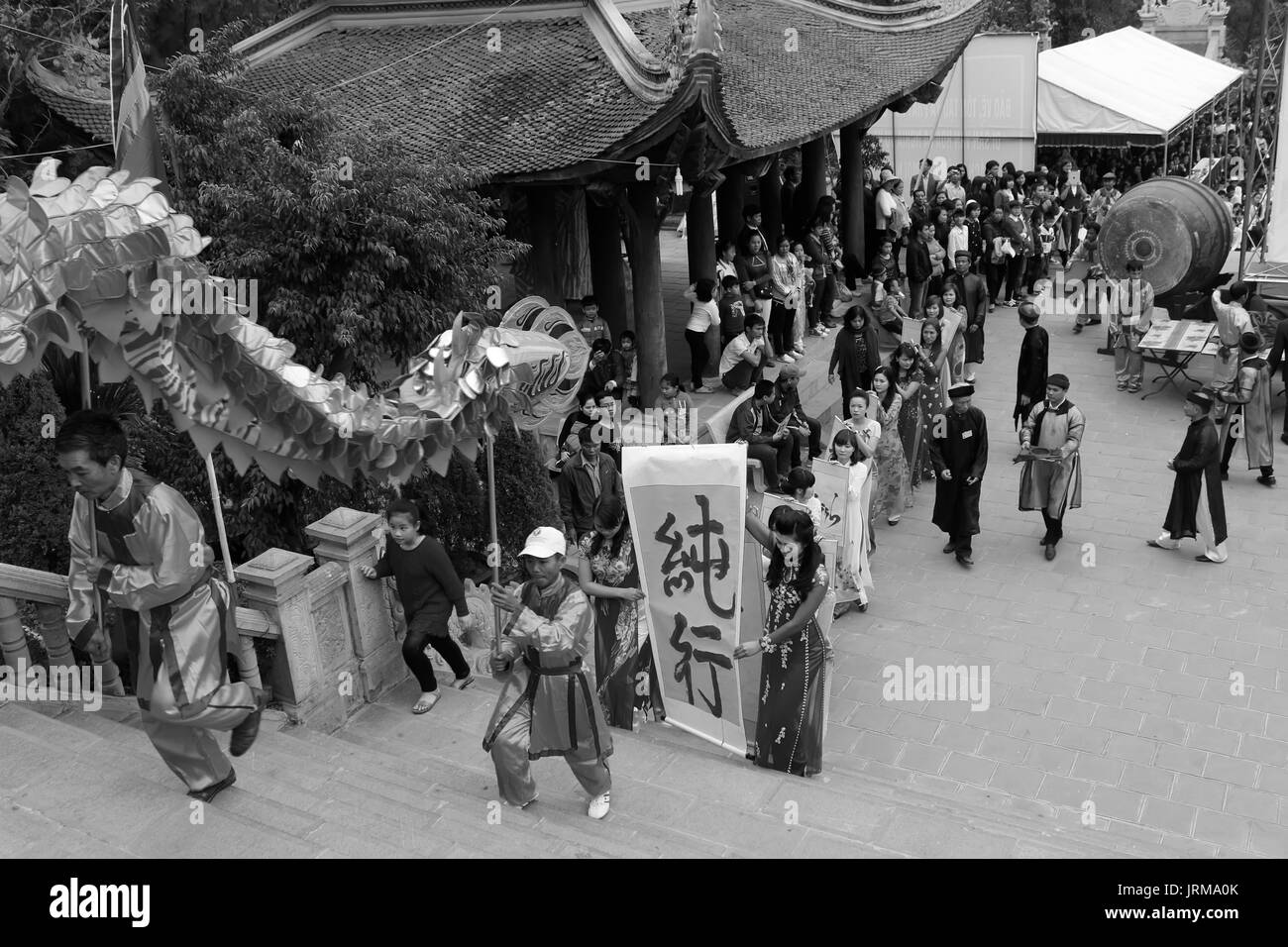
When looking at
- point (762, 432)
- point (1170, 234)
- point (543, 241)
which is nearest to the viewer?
point (762, 432)

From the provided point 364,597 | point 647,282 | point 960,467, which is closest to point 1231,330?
point 960,467

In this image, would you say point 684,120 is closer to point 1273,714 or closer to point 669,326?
point 669,326

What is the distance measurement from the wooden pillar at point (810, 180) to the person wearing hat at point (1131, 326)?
456 cm

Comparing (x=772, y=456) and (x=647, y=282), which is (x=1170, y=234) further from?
(x=772, y=456)

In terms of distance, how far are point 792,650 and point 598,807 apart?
142 cm

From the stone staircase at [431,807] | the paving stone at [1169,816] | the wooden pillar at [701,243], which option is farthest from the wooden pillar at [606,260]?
the paving stone at [1169,816]

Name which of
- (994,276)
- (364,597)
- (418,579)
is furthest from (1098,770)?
(994,276)

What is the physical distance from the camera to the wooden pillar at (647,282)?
12.8 meters

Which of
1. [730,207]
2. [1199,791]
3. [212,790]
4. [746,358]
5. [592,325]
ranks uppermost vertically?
[730,207]

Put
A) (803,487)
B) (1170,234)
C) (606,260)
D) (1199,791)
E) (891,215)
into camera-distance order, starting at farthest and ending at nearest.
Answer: (891,215)
(1170,234)
(606,260)
(803,487)
(1199,791)

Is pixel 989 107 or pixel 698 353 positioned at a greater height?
pixel 989 107

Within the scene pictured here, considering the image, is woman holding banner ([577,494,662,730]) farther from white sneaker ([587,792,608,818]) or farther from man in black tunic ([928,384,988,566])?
man in black tunic ([928,384,988,566])

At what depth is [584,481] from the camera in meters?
9.55

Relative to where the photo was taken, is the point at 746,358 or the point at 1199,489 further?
the point at 746,358
